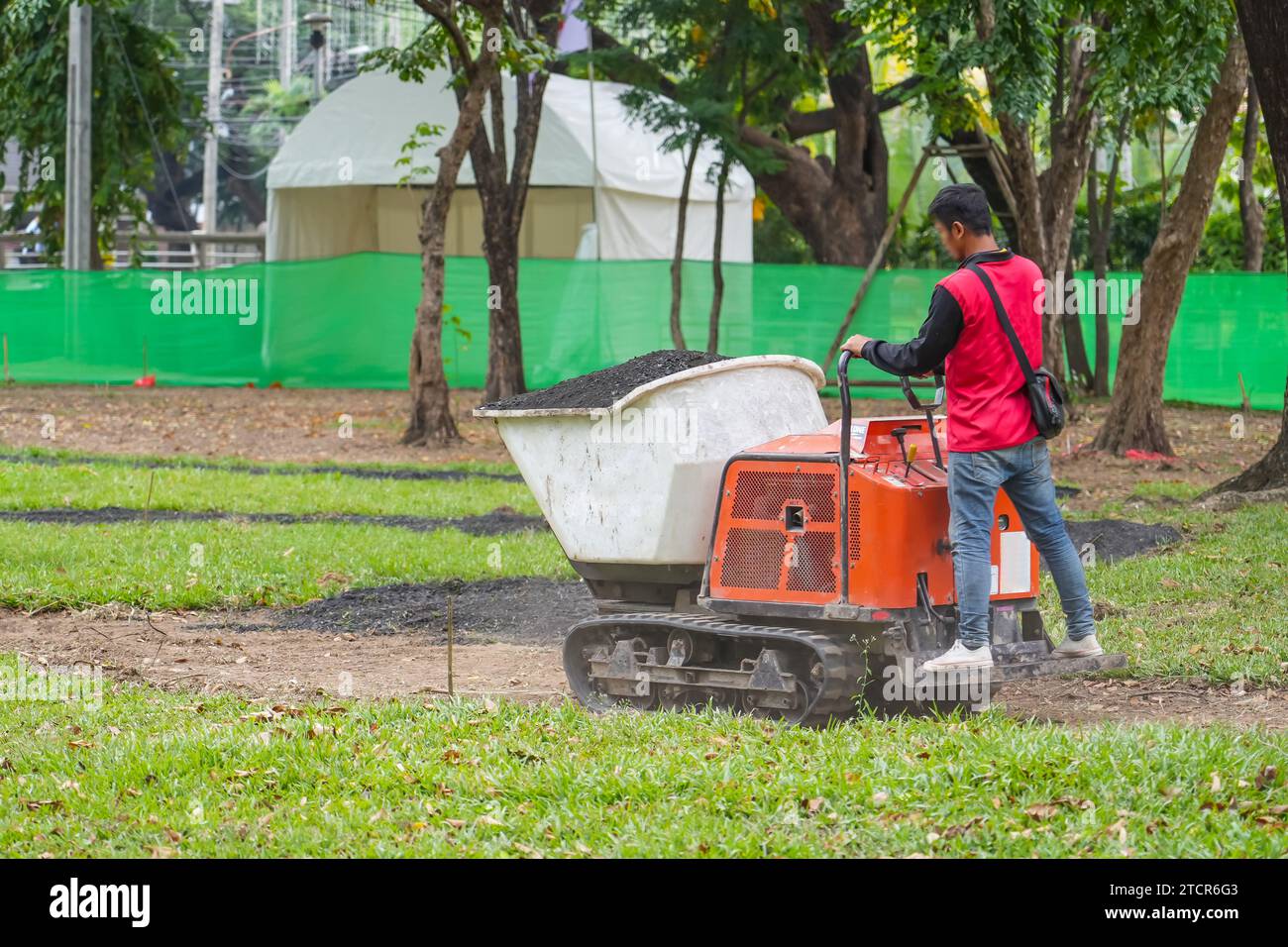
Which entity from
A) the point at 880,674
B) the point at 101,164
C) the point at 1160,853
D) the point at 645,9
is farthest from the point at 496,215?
the point at 1160,853

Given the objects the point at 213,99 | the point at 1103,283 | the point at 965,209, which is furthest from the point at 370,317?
the point at 213,99

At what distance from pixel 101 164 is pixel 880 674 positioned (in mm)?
23784

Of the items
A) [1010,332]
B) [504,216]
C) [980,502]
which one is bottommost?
[980,502]

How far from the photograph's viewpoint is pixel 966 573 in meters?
6.38

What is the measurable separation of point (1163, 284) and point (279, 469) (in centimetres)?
935

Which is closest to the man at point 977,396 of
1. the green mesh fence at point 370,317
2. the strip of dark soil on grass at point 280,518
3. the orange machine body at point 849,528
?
the orange machine body at point 849,528

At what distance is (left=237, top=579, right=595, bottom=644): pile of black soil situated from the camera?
944 cm

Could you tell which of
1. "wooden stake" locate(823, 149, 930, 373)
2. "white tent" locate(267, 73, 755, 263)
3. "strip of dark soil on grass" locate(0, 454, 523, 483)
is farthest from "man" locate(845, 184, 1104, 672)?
"white tent" locate(267, 73, 755, 263)

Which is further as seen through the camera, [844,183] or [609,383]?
[844,183]

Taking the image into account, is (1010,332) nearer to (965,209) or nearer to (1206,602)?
(965,209)

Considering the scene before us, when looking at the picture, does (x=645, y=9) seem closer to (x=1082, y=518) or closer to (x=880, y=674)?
(x=1082, y=518)

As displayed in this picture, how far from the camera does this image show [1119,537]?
11.9m

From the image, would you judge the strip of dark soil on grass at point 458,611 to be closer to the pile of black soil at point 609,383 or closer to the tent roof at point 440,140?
the pile of black soil at point 609,383

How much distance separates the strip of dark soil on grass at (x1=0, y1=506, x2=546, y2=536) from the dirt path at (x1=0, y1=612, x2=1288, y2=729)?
3.26 m
